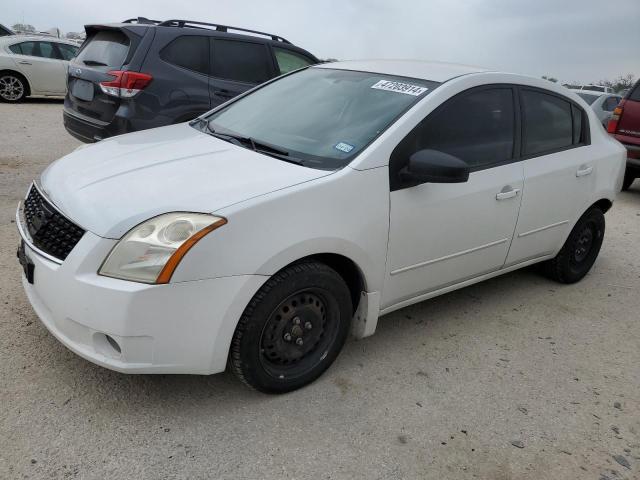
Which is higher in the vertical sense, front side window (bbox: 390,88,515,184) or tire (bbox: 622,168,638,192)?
front side window (bbox: 390,88,515,184)

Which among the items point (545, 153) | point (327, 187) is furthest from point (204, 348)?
point (545, 153)

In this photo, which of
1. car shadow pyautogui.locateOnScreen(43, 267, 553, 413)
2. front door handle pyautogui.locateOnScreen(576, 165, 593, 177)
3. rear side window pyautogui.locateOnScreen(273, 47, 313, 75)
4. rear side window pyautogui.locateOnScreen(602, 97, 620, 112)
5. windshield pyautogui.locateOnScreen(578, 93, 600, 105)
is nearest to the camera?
car shadow pyautogui.locateOnScreen(43, 267, 553, 413)

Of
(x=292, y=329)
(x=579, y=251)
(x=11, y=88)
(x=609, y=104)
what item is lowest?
(x=11, y=88)

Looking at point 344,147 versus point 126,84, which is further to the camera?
point 126,84

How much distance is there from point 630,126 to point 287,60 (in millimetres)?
4806

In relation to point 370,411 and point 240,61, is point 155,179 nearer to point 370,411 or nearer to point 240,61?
point 370,411

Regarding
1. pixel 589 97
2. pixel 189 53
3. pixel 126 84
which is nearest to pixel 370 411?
pixel 126 84

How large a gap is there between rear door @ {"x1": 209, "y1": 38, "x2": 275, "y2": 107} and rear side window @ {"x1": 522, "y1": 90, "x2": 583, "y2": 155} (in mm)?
3264

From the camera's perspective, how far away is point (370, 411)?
2.75 m

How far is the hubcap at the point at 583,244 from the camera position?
4508 millimetres

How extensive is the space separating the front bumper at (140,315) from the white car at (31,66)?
11.3m

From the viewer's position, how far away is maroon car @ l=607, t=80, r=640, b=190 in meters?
7.73

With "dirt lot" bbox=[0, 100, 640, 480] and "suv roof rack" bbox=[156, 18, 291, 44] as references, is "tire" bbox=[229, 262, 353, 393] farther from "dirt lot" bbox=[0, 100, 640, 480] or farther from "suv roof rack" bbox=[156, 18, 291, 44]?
"suv roof rack" bbox=[156, 18, 291, 44]

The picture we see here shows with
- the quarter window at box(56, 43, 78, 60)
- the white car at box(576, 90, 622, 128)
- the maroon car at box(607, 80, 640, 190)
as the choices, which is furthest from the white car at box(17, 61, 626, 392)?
the quarter window at box(56, 43, 78, 60)
